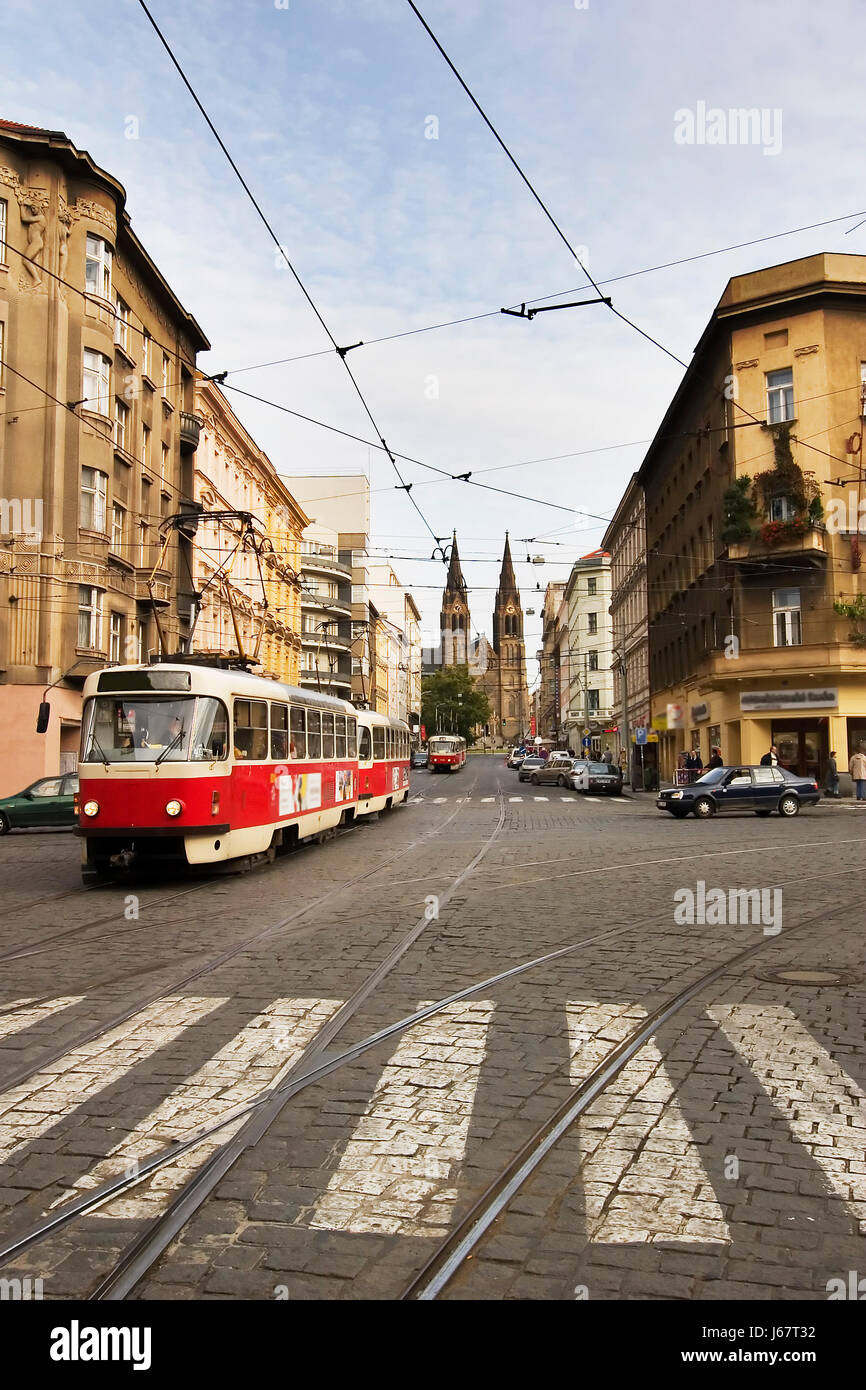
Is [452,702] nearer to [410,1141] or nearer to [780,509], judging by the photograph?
[780,509]

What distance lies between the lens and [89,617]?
3372 cm

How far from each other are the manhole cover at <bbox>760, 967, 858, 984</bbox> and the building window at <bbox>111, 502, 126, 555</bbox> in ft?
97.3

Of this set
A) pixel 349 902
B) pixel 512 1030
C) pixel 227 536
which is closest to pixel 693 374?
pixel 227 536

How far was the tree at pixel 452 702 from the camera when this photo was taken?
128 meters

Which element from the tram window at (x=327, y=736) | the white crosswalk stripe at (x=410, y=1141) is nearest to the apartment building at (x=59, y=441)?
the tram window at (x=327, y=736)

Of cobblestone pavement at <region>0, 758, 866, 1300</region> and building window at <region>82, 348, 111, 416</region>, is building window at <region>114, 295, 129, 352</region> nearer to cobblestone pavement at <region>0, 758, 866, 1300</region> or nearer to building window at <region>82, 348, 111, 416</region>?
building window at <region>82, 348, 111, 416</region>

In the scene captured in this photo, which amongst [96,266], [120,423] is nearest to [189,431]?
[120,423]

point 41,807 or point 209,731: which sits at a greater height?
point 209,731

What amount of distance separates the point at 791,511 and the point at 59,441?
22.8 m

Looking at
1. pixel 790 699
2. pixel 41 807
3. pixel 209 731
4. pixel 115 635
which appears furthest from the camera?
pixel 790 699

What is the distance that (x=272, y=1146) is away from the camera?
16.4 feet

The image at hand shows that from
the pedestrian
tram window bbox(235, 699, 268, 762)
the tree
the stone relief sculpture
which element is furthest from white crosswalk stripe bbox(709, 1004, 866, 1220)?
the tree

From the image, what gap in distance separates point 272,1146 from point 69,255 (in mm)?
33248

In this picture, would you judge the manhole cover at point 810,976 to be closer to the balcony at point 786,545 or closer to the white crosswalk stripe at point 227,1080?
the white crosswalk stripe at point 227,1080
